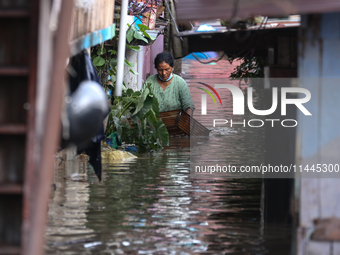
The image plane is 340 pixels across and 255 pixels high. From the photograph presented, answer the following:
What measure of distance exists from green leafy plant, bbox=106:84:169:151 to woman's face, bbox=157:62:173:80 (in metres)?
0.99

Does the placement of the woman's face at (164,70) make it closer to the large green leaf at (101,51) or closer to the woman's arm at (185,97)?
the woman's arm at (185,97)

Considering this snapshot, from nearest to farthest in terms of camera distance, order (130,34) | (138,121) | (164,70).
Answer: (138,121)
(130,34)
(164,70)

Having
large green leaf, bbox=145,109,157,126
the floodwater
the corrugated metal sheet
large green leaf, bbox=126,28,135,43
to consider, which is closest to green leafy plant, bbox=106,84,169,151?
large green leaf, bbox=145,109,157,126

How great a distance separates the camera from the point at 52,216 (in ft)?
20.1

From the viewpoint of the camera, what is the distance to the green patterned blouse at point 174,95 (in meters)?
11.7

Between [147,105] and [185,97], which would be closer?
[147,105]

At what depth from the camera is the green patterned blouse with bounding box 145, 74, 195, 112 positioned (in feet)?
38.5

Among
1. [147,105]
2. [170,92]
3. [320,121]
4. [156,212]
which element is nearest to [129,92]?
[147,105]

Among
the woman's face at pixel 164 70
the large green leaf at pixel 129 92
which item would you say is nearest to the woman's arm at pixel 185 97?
the woman's face at pixel 164 70

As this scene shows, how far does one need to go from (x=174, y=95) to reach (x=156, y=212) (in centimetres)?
562

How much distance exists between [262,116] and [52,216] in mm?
2455

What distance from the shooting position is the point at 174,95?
1179 centimetres

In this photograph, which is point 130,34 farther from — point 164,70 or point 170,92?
point 170,92

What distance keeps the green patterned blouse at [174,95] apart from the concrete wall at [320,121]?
744cm
